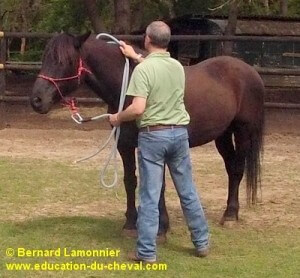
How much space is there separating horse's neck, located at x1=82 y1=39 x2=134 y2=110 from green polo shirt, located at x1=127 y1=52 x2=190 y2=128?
626 millimetres

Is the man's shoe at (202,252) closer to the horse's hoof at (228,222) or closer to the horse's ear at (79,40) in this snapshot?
the horse's hoof at (228,222)

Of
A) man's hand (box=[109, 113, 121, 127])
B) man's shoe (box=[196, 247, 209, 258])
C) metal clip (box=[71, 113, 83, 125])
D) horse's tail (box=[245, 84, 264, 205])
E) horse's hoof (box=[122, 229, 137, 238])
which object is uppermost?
man's hand (box=[109, 113, 121, 127])

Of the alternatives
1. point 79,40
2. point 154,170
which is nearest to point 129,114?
point 154,170

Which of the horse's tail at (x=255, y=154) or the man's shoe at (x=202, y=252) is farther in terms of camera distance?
the horse's tail at (x=255, y=154)

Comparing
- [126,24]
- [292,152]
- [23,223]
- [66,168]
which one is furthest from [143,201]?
[126,24]

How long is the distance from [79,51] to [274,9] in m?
28.0

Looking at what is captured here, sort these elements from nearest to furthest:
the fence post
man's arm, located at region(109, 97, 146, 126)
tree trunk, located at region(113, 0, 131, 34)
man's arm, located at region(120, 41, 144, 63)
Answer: man's arm, located at region(109, 97, 146, 126), man's arm, located at region(120, 41, 144, 63), the fence post, tree trunk, located at region(113, 0, 131, 34)

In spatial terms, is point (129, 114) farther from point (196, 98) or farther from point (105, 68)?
point (196, 98)

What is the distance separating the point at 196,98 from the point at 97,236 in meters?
1.38

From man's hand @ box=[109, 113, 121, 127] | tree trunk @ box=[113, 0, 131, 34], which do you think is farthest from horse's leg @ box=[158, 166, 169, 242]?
tree trunk @ box=[113, 0, 131, 34]

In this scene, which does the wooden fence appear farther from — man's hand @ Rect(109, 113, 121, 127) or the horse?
man's hand @ Rect(109, 113, 121, 127)

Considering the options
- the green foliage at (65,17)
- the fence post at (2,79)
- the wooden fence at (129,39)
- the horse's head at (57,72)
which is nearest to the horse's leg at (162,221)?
the horse's head at (57,72)

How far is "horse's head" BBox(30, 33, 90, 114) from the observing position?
17.9ft

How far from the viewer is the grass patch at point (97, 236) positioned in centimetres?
512
